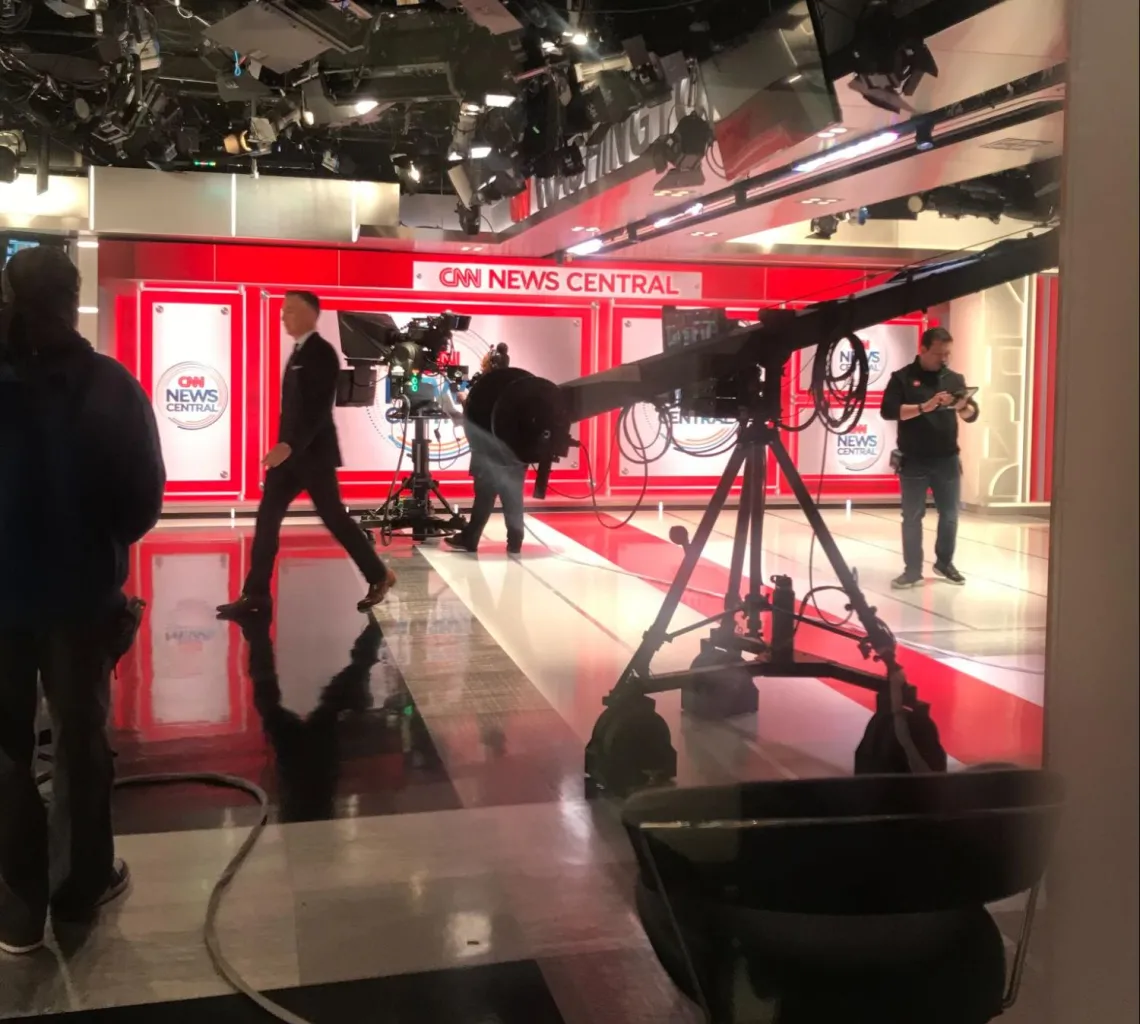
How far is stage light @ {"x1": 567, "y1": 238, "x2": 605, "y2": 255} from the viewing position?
6.07m

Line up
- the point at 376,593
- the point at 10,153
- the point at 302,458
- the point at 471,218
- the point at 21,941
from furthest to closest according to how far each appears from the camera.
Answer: the point at 10,153 → the point at 471,218 → the point at 376,593 → the point at 302,458 → the point at 21,941

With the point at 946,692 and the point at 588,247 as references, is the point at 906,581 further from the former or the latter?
the point at 588,247

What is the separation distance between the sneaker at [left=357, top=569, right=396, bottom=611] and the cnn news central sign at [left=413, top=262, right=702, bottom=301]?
1466 mm

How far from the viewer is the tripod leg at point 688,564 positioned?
312cm

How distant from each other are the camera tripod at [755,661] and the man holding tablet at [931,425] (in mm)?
527

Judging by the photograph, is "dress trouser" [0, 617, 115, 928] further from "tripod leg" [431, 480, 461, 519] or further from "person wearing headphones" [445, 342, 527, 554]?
"tripod leg" [431, 480, 461, 519]

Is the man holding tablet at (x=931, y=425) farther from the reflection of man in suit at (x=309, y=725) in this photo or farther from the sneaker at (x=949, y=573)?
the reflection of man in suit at (x=309, y=725)

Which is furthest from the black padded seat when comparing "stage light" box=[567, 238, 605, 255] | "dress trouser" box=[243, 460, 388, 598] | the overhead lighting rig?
"stage light" box=[567, 238, 605, 255]

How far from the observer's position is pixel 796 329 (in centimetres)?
288

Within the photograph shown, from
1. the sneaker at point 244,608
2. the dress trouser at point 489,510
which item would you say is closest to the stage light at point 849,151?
the dress trouser at point 489,510

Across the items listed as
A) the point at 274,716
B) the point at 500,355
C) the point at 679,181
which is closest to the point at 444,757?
the point at 274,716

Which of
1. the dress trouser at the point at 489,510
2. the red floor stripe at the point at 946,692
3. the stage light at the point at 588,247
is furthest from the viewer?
the stage light at the point at 588,247

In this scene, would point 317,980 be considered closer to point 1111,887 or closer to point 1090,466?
point 1111,887

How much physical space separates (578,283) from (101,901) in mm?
3609
